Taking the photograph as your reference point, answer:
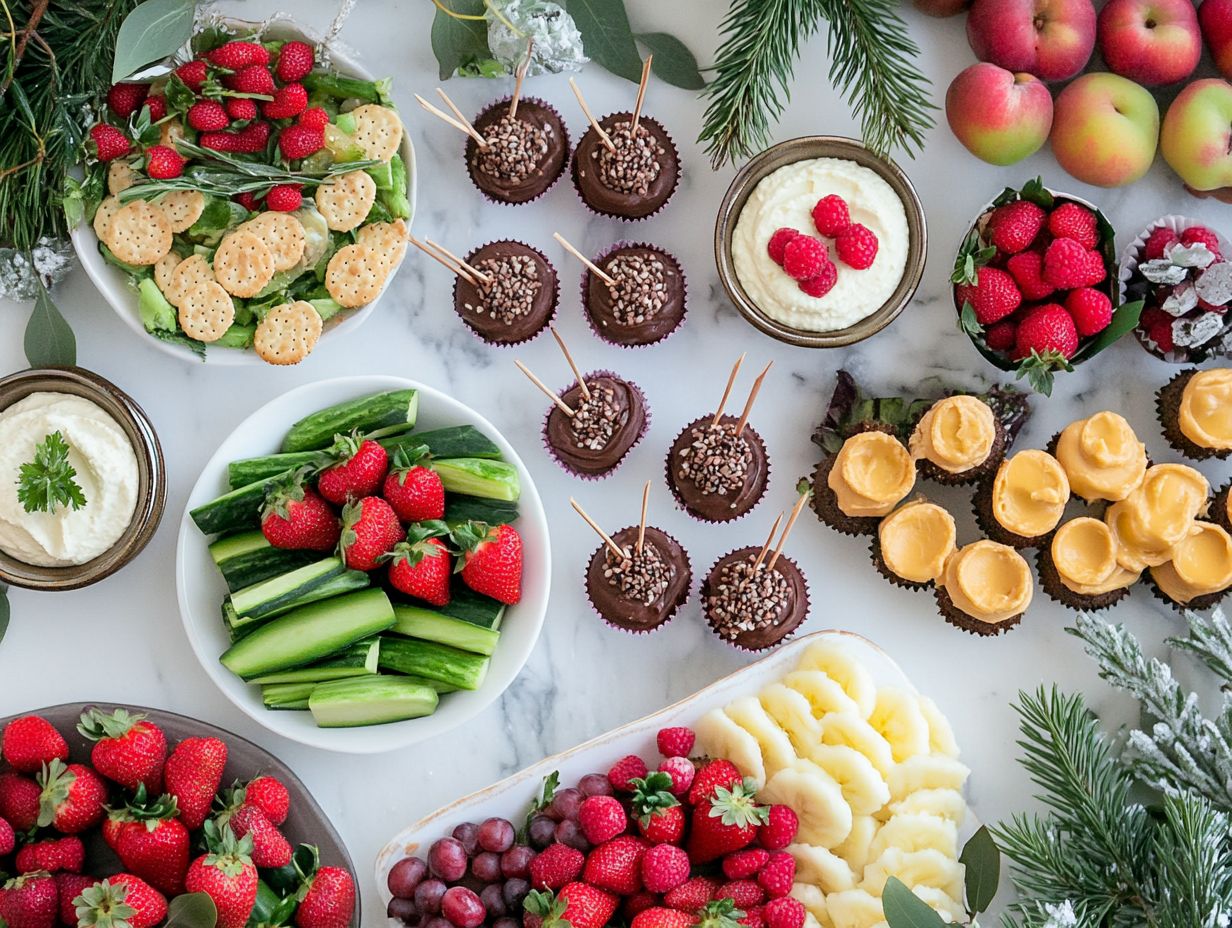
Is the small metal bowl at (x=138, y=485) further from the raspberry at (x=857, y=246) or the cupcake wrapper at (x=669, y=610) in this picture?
the raspberry at (x=857, y=246)

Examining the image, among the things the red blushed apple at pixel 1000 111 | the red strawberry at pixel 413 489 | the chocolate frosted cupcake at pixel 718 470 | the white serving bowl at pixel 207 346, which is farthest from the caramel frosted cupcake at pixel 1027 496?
the white serving bowl at pixel 207 346

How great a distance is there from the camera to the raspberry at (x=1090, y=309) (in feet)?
6.11

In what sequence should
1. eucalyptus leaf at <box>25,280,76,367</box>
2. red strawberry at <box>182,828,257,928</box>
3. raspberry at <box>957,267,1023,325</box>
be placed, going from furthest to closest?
eucalyptus leaf at <box>25,280,76,367</box>, raspberry at <box>957,267,1023,325</box>, red strawberry at <box>182,828,257,928</box>

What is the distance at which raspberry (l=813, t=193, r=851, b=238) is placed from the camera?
1841 mm

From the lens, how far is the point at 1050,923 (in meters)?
1.51

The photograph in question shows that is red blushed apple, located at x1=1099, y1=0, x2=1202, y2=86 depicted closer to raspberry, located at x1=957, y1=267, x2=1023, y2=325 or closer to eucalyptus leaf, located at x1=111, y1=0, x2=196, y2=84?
raspberry, located at x1=957, y1=267, x2=1023, y2=325

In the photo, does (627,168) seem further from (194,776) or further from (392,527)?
(194,776)

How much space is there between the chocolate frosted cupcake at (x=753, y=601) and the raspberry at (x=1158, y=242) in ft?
2.65

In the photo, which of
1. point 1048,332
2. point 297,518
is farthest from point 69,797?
point 1048,332

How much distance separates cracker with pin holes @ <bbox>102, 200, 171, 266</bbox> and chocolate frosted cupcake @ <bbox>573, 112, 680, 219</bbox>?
0.71 meters

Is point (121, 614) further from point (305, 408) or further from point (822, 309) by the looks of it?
point (822, 309)

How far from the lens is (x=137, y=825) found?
1.72m

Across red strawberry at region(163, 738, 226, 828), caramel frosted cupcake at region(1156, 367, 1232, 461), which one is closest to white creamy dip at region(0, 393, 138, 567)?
red strawberry at region(163, 738, 226, 828)

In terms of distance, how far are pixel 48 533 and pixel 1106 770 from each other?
1.73 metres
